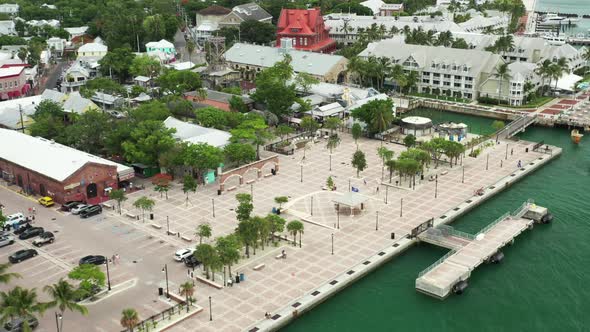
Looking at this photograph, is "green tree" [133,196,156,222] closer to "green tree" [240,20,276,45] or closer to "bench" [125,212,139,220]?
"bench" [125,212,139,220]

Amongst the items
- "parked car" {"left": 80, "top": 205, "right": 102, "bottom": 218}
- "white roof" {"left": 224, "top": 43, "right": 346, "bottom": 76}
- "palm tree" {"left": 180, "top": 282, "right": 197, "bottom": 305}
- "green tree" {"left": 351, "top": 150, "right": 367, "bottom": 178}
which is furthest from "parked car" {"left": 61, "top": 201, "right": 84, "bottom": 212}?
"white roof" {"left": 224, "top": 43, "right": 346, "bottom": 76}

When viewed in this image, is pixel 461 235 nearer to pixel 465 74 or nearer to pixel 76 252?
pixel 76 252

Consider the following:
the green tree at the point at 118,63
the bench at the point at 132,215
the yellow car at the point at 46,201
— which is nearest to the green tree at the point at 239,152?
the bench at the point at 132,215

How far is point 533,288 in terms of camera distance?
58156 mm

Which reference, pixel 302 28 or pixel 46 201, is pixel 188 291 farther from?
pixel 302 28

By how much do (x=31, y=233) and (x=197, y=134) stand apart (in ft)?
97.1

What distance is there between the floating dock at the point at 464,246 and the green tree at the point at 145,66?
270 ft

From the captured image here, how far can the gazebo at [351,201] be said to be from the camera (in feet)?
231

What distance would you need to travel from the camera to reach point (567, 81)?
127062 millimetres

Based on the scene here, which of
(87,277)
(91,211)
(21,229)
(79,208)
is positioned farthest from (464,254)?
(21,229)

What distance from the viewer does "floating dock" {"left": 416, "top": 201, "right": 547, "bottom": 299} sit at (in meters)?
57.0

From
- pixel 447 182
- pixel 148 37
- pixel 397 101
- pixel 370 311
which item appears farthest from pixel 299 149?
pixel 148 37

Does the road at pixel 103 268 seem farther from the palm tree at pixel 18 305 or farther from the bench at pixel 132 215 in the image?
the palm tree at pixel 18 305

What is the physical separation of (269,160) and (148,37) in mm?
96252
